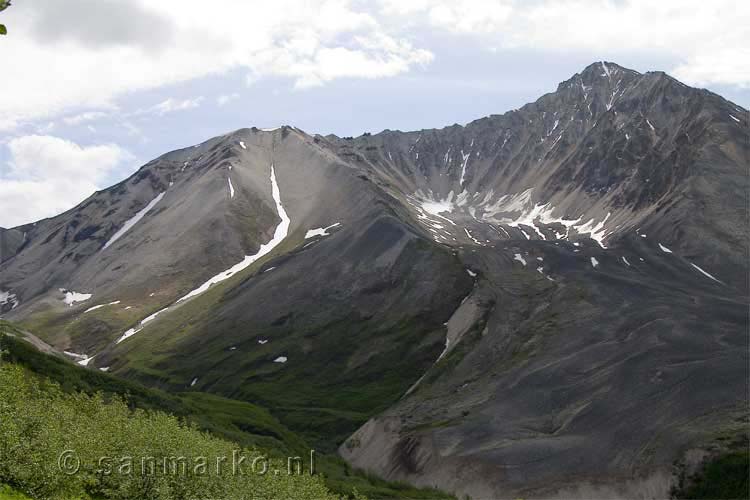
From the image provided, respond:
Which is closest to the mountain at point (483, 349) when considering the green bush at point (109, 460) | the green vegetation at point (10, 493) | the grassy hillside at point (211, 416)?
the grassy hillside at point (211, 416)

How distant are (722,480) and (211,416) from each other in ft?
205

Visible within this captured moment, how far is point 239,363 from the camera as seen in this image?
145m

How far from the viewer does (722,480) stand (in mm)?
62312

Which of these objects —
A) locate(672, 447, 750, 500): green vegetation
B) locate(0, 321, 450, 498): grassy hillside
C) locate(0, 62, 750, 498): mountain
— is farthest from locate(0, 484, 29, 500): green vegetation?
locate(672, 447, 750, 500): green vegetation

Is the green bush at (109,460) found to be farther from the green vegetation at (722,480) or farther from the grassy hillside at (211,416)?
the green vegetation at (722,480)

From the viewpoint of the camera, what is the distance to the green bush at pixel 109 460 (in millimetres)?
32375

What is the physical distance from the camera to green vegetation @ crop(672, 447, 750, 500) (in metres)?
60.7

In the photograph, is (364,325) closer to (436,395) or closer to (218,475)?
(436,395)

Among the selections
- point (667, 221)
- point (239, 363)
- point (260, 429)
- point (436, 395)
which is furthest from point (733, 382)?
point (667, 221)

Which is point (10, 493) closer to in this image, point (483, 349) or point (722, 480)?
point (722, 480)

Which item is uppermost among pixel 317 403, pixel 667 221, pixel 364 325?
pixel 667 221

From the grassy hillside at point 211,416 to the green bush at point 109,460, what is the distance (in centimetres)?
1591

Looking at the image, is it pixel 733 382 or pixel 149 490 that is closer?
pixel 149 490

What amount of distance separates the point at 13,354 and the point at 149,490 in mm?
40158
